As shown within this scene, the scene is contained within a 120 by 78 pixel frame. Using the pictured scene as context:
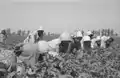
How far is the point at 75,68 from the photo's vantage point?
5.08 meters

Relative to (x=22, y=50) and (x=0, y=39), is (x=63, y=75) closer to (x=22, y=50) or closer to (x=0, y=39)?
(x=22, y=50)

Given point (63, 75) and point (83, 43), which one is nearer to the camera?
point (63, 75)

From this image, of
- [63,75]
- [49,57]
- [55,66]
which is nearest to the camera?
[63,75]

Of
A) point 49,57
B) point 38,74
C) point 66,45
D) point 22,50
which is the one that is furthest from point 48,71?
point 66,45

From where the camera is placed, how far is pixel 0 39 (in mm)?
12648

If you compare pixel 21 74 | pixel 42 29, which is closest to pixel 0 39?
pixel 42 29

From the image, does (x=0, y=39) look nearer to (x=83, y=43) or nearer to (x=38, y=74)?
(x=83, y=43)

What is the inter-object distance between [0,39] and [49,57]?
806 centimetres

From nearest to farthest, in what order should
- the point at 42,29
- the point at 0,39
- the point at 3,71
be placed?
the point at 3,71 < the point at 42,29 < the point at 0,39

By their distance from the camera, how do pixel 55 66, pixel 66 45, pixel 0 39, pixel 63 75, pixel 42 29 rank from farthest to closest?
pixel 0 39
pixel 42 29
pixel 66 45
pixel 55 66
pixel 63 75

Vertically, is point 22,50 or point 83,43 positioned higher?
point 22,50

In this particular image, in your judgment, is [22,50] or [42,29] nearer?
[22,50]

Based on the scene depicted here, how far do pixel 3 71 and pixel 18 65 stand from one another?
0.70m

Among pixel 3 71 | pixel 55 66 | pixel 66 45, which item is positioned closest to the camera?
pixel 3 71
